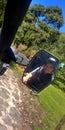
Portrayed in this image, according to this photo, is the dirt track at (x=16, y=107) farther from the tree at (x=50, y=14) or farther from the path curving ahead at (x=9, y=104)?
the tree at (x=50, y=14)

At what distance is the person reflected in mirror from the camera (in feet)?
8.43

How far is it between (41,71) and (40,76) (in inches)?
2.3

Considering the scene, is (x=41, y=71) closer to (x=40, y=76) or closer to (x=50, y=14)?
(x=40, y=76)

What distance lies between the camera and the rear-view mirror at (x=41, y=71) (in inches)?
101

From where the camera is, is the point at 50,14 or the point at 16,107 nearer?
the point at 16,107

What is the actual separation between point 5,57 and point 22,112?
633 inches

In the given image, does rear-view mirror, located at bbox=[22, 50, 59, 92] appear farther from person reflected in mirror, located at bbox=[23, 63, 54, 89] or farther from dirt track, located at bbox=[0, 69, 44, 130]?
dirt track, located at bbox=[0, 69, 44, 130]

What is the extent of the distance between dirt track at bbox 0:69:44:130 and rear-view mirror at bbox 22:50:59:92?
1190cm

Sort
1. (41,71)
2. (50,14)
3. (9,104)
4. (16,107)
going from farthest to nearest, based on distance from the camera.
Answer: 1. (50,14)
2. (16,107)
3. (9,104)
4. (41,71)

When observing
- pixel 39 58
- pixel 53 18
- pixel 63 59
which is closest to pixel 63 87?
pixel 63 59

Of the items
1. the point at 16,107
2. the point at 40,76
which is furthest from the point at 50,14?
the point at 40,76

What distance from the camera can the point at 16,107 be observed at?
60.5ft

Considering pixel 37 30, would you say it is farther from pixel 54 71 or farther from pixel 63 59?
pixel 54 71

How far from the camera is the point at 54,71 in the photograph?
259 centimetres
